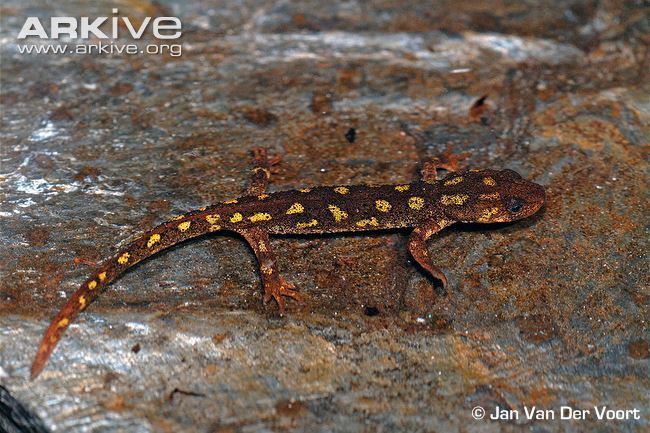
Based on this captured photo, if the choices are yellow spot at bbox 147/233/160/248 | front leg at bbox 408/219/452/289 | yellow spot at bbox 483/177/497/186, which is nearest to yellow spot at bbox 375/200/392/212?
Answer: front leg at bbox 408/219/452/289

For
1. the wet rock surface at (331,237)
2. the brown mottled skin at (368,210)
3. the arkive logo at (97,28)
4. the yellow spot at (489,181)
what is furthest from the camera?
the arkive logo at (97,28)

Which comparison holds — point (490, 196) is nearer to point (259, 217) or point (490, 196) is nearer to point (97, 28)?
point (259, 217)

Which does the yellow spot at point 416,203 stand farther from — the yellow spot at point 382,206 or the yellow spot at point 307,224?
the yellow spot at point 307,224

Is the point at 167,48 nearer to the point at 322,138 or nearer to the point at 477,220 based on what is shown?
the point at 322,138

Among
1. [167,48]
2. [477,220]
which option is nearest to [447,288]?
[477,220]

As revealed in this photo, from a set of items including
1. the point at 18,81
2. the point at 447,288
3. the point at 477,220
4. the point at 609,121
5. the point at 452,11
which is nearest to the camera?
the point at 447,288

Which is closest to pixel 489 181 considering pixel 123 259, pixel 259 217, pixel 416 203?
pixel 416 203

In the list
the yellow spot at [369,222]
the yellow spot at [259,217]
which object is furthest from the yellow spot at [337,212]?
the yellow spot at [259,217]
